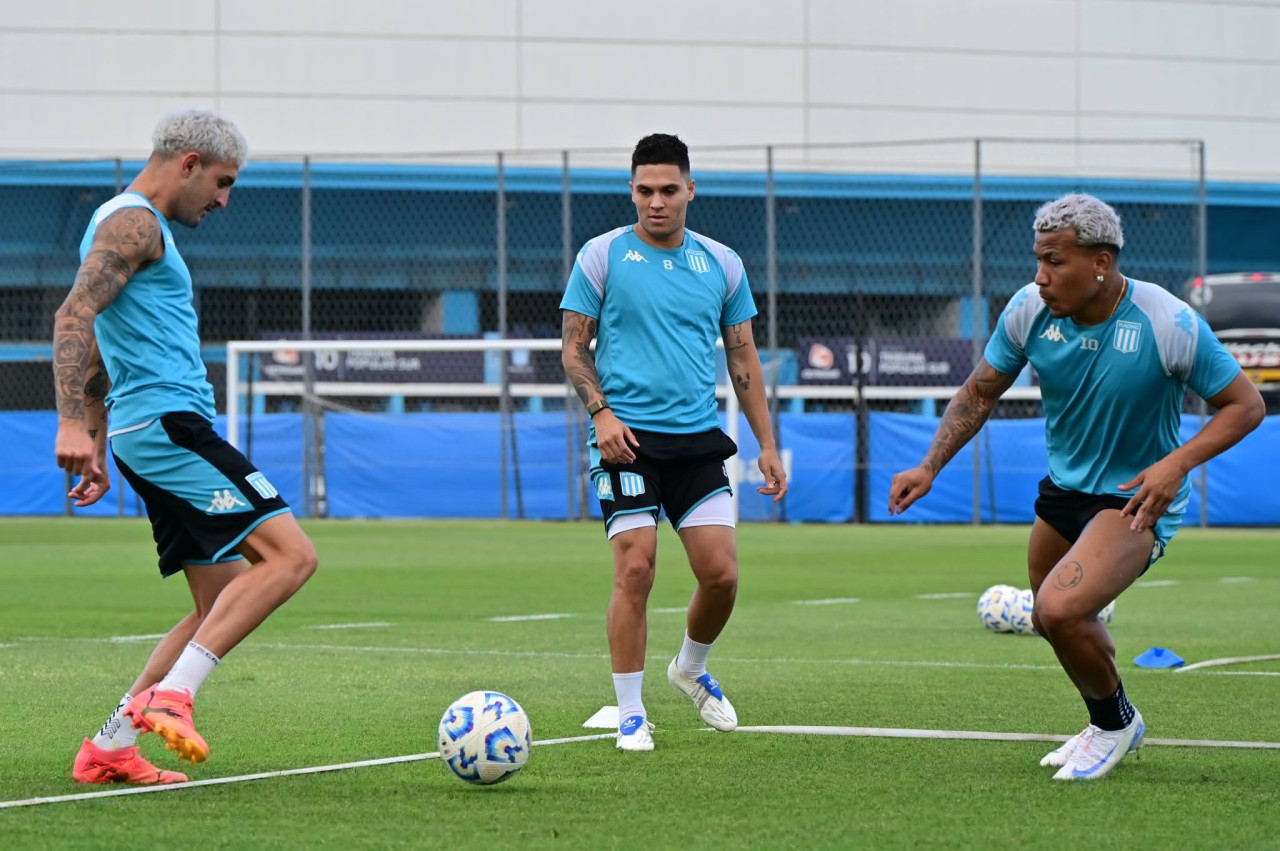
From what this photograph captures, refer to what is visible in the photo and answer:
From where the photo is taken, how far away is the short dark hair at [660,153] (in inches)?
291

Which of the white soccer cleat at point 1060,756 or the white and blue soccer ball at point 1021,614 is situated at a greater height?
the white soccer cleat at point 1060,756

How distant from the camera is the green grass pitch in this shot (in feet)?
17.7

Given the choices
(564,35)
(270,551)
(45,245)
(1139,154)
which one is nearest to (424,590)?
(270,551)

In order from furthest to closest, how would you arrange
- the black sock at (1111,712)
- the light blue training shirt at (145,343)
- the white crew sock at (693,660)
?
the white crew sock at (693,660) < the black sock at (1111,712) < the light blue training shirt at (145,343)

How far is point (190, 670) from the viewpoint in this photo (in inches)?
231

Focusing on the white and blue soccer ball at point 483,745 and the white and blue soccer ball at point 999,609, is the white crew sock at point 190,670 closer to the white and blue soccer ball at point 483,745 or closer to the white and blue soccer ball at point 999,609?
the white and blue soccer ball at point 483,745

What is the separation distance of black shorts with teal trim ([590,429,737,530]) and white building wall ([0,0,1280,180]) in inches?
1242

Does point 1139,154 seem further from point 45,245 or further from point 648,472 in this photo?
point 648,472

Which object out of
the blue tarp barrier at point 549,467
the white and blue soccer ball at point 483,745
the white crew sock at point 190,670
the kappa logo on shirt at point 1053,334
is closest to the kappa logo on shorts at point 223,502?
the white crew sock at point 190,670

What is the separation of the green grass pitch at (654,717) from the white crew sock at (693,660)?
22 cm

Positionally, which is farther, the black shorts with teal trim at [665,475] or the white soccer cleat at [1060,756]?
the black shorts with teal trim at [665,475]

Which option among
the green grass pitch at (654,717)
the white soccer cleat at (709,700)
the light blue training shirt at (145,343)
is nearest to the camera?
the green grass pitch at (654,717)

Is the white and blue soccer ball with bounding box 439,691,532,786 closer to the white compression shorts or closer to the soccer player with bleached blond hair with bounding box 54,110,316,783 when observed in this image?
the soccer player with bleached blond hair with bounding box 54,110,316,783

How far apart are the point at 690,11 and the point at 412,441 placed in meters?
14.8
